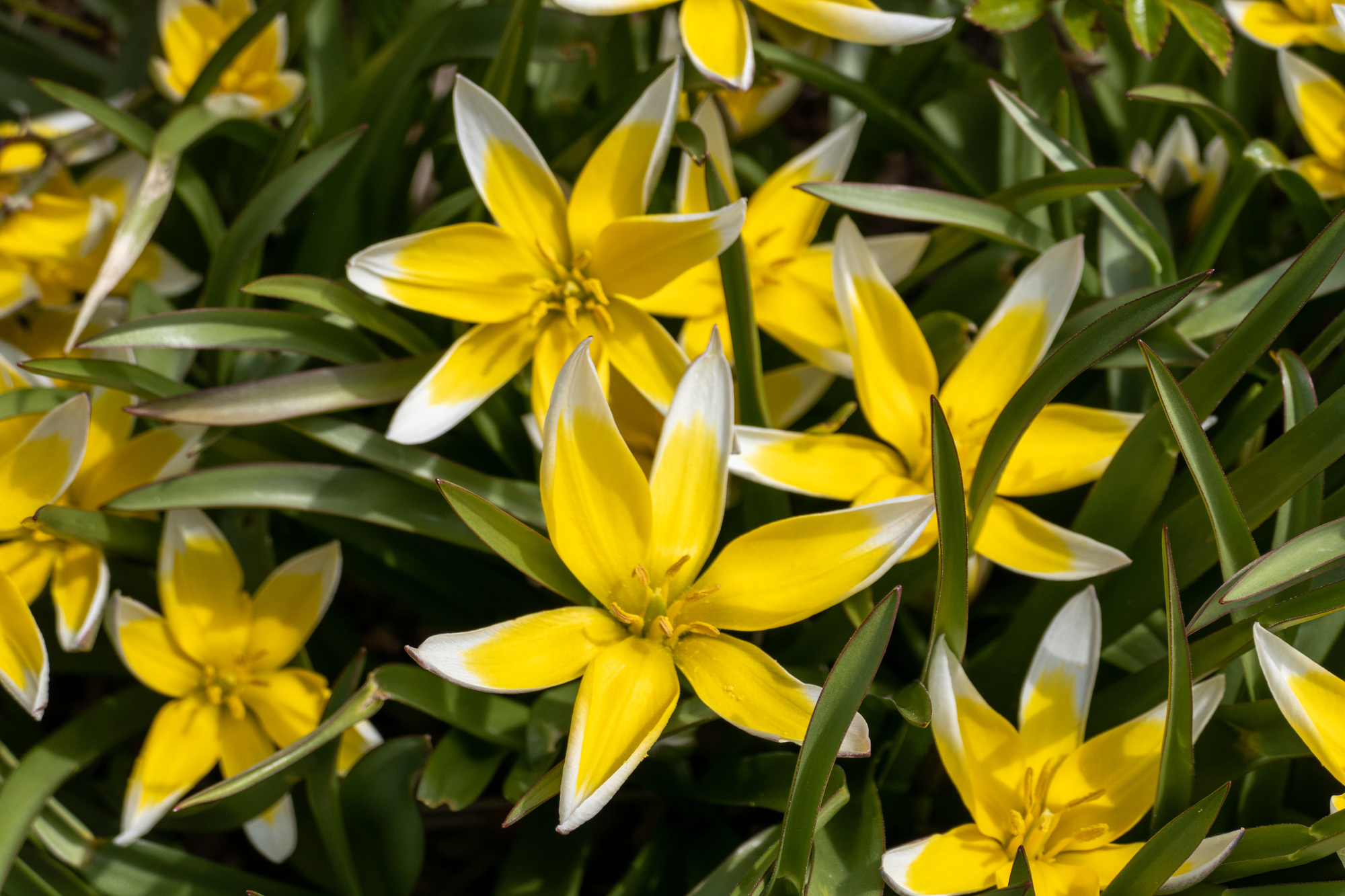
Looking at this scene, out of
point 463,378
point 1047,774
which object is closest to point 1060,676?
point 1047,774

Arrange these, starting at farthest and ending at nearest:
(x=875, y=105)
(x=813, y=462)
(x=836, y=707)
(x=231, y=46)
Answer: (x=875, y=105) → (x=231, y=46) → (x=813, y=462) → (x=836, y=707)

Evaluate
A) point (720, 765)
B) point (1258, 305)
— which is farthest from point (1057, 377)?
point (720, 765)

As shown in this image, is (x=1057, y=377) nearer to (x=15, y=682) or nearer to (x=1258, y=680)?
(x=1258, y=680)

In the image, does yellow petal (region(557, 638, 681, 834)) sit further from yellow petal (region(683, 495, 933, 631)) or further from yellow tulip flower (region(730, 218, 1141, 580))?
yellow tulip flower (region(730, 218, 1141, 580))

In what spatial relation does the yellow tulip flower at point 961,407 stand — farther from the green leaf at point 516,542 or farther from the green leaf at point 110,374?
the green leaf at point 110,374

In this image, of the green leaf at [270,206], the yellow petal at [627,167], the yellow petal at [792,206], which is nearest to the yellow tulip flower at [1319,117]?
the yellow petal at [792,206]

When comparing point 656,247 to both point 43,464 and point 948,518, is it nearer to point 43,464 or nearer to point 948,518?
point 948,518
